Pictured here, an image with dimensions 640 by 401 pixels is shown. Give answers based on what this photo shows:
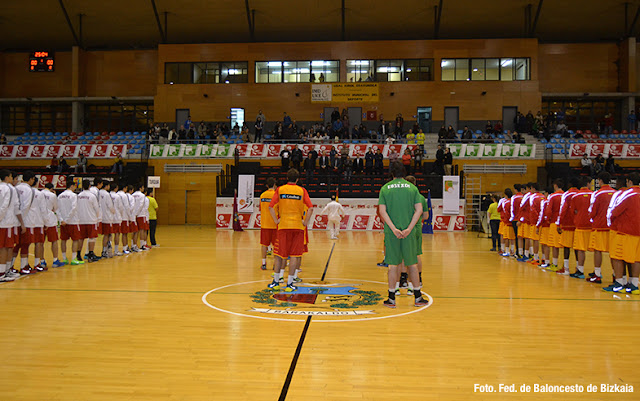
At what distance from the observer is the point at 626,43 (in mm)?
30531

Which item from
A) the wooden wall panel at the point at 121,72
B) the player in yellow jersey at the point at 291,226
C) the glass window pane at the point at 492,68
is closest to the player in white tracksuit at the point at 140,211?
the player in yellow jersey at the point at 291,226

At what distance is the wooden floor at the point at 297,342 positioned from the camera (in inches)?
149

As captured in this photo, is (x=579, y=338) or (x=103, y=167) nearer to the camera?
(x=579, y=338)

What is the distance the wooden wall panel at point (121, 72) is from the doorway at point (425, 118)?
19484 mm

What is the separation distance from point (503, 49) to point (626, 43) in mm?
8538

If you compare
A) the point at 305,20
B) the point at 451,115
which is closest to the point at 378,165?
the point at 451,115

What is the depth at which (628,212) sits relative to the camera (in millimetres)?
7824

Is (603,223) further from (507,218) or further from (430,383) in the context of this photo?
(430,383)

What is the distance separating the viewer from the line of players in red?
7.87m

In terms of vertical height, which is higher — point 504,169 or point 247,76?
point 247,76

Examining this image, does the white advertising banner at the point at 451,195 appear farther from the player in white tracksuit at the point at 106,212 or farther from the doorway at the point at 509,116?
the player in white tracksuit at the point at 106,212

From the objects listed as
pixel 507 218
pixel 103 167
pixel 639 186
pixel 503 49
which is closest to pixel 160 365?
pixel 639 186

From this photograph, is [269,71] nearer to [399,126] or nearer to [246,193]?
[399,126]

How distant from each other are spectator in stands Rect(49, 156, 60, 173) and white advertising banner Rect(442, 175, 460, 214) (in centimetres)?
2201
